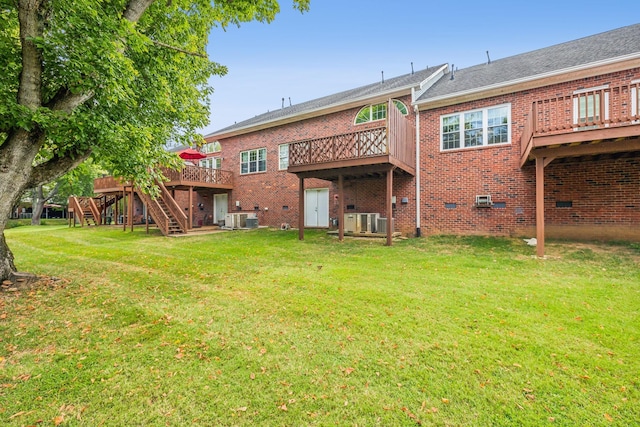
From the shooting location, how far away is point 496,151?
397 inches

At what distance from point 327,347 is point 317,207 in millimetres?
11638

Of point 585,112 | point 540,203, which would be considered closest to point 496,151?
point 585,112

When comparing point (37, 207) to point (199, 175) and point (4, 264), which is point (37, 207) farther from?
point (4, 264)

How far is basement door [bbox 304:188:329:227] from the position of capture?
14320mm

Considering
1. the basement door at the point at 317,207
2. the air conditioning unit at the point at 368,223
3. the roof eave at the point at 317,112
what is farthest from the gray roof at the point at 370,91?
A: the air conditioning unit at the point at 368,223

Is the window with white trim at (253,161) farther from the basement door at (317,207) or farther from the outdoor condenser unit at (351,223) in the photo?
the outdoor condenser unit at (351,223)

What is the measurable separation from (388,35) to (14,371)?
842 inches

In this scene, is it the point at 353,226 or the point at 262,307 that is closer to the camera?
the point at 262,307

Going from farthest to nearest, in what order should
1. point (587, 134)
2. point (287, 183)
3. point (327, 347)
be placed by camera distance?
point (287, 183) → point (587, 134) → point (327, 347)

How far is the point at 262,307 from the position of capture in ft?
14.1

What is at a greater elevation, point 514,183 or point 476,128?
point 476,128

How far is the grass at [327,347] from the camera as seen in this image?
2.21m

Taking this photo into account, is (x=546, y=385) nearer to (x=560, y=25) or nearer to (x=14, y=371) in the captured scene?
(x=14, y=371)

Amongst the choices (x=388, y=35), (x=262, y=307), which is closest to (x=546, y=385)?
(x=262, y=307)
